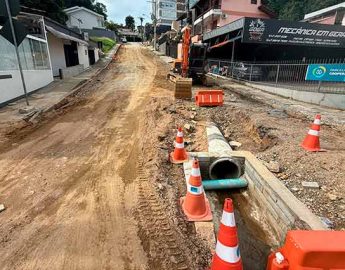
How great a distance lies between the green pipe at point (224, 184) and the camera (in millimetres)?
4926

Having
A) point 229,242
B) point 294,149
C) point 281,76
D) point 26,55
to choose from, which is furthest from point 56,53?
point 229,242

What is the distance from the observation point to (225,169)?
5.57 meters

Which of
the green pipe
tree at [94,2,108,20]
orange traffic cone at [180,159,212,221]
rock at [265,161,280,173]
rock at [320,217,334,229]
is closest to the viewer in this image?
rock at [320,217,334,229]

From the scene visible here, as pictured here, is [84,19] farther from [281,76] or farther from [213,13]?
[281,76]

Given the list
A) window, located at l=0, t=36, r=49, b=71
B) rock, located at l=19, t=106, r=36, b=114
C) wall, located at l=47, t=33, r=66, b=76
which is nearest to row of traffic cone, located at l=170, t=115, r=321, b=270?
rock, located at l=19, t=106, r=36, b=114

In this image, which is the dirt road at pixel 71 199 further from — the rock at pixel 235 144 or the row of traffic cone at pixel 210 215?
the rock at pixel 235 144

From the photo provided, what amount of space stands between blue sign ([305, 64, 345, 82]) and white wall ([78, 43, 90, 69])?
66.0 ft

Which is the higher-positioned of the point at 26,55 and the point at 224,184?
the point at 26,55

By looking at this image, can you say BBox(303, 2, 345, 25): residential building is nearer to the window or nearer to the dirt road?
the window

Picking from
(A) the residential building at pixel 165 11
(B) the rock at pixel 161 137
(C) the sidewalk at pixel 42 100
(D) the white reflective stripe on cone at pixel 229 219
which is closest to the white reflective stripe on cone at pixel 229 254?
(D) the white reflective stripe on cone at pixel 229 219

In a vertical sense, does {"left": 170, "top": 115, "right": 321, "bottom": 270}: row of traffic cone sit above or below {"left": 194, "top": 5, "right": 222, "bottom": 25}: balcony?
below

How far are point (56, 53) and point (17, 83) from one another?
390 inches

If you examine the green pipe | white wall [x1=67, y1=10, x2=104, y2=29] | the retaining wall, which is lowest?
the green pipe

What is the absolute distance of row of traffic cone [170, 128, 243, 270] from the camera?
234 centimetres
